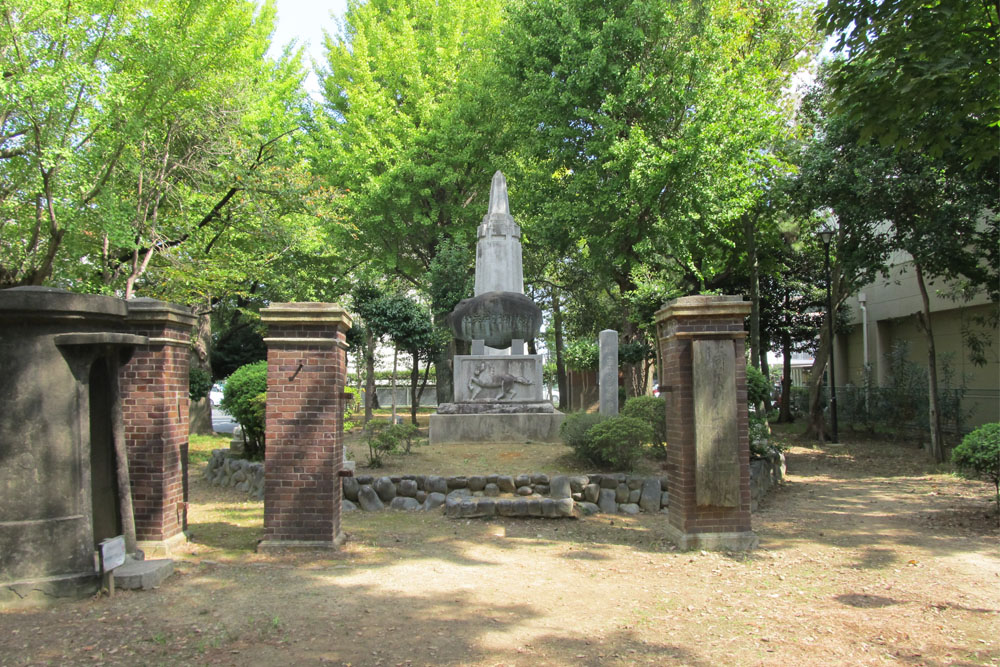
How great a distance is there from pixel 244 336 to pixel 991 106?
914 inches

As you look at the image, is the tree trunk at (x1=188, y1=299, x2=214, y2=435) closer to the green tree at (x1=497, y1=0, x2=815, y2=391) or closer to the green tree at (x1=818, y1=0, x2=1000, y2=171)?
the green tree at (x1=497, y1=0, x2=815, y2=391)

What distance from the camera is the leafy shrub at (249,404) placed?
1079cm

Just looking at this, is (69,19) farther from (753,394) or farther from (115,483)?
(753,394)

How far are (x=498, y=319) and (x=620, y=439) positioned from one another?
5.50 meters

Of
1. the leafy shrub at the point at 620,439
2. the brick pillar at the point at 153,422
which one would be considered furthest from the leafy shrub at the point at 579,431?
the brick pillar at the point at 153,422

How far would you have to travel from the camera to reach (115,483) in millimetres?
5500

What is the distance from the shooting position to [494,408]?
13.4 meters

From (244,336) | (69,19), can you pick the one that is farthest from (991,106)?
(244,336)

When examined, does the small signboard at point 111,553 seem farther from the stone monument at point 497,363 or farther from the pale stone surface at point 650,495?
the stone monument at point 497,363

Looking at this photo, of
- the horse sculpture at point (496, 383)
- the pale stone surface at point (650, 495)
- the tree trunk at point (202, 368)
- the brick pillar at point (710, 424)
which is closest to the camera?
the brick pillar at point (710, 424)

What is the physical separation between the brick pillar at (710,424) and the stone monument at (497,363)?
20.5 feet

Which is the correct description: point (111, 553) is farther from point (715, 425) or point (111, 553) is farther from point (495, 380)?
point (495, 380)

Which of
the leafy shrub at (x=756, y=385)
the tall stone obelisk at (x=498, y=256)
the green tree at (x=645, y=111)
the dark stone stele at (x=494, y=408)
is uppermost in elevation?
the green tree at (x=645, y=111)

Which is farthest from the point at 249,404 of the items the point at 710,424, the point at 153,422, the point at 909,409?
the point at 909,409
